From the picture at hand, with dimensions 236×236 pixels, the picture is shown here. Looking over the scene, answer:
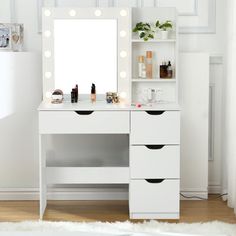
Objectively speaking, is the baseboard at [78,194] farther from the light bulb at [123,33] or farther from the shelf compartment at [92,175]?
the light bulb at [123,33]

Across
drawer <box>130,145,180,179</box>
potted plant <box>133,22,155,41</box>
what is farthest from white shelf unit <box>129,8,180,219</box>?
potted plant <box>133,22,155,41</box>

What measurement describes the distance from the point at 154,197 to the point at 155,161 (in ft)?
0.78

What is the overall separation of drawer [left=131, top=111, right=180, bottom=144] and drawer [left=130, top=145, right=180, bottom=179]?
0.17 feet

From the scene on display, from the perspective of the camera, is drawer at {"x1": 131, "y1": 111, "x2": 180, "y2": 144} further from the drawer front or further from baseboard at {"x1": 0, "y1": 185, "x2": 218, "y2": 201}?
baseboard at {"x1": 0, "y1": 185, "x2": 218, "y2": 201}

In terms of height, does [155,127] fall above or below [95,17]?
below

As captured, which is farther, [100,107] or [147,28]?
[147,28]

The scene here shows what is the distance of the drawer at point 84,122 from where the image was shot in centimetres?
356

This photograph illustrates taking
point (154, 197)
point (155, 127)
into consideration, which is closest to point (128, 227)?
point (154, 197)

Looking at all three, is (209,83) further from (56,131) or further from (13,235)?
(13,235)

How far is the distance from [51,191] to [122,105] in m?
0.90

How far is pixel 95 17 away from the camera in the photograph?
3.88 metres

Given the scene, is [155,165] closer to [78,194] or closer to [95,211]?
[95,211]

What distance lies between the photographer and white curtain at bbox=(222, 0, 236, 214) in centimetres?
379

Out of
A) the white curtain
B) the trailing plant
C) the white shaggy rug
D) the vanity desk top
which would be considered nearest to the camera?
the white shaggy rug
